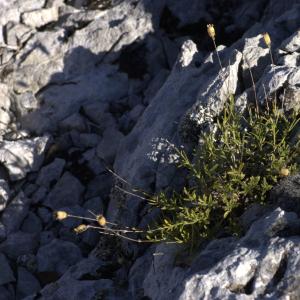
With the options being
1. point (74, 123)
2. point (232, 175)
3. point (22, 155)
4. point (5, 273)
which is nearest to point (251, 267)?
point (232, 175)

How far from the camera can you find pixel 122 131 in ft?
34.7

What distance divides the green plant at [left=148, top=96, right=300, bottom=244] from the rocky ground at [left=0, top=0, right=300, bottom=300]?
25 cm

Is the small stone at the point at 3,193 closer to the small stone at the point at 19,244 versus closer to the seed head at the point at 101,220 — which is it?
the small stone at the point at 19,244

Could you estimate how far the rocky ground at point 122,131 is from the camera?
5.71 m

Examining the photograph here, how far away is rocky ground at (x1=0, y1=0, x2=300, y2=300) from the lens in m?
5.71

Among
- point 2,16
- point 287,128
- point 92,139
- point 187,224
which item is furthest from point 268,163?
point 2,16

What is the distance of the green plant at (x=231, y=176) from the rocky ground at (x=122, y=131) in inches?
9.7

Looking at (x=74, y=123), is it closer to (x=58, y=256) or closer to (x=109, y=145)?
(x=109, y=145)

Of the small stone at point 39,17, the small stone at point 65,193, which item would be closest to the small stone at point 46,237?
the small stone at point 65,193

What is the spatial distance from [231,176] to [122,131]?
450cm

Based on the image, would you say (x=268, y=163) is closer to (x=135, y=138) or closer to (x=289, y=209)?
(x=289, y=209)

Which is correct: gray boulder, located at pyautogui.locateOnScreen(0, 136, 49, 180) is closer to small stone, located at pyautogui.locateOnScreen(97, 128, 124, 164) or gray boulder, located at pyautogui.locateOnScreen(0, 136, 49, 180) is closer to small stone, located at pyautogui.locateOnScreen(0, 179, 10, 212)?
small stone, located at pyautogui.locateOnScreen(0, 179, 10, 212)

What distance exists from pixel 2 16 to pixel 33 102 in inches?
87.3

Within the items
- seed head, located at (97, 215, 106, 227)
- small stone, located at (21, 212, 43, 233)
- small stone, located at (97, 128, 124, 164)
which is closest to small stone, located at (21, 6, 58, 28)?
small stone, located at (97, 128, 124, 164)
